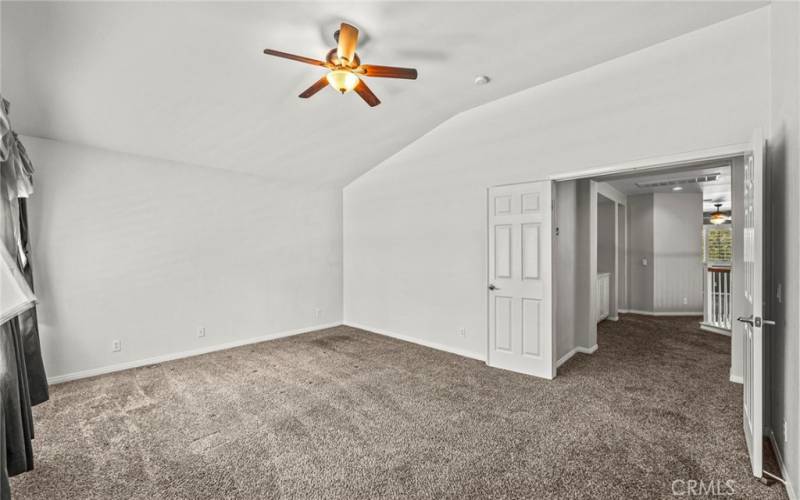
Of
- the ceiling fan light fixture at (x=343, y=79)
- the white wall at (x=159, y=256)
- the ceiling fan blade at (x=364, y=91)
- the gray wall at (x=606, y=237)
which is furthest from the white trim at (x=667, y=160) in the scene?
the white wall at (x=159, y=256)

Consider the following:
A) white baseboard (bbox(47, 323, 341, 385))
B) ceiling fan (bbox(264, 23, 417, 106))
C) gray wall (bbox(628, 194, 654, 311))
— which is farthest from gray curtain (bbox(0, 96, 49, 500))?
gray wall (bbox(628, 194, 654, 311))

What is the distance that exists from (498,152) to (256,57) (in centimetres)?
273

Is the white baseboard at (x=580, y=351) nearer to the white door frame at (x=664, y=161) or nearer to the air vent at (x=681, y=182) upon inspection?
the white door frame at (x=664, y=161)

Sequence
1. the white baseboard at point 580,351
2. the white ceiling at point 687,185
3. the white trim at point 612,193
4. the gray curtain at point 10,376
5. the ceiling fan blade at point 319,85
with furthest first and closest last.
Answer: the white trim at point 612,193 → the white ceiling at point 687,185 → the white baseboard at point 580,351 → the ceiling fan blade at point 319,85 → the gray curtain at point 10,376

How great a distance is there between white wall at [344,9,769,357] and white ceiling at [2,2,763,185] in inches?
9.1

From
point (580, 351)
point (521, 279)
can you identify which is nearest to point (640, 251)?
point (580, 351)

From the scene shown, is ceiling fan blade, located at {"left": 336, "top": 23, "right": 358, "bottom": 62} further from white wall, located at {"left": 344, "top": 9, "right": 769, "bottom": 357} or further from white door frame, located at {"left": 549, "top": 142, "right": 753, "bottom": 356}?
white door frame, located at {"left": 549, "top": 142, "right": 753, "bottom": 356}

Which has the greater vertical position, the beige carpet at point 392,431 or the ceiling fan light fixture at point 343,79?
the ceiling fan light fixture at point 343,79

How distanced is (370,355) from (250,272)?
225 centimetres

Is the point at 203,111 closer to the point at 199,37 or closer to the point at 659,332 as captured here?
the point at 199,37

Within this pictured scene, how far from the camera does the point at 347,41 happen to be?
7.64 ft

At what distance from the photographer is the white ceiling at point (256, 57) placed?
236 cm

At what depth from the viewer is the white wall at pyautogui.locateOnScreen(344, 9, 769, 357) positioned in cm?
270

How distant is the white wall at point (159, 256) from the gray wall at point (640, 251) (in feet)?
21.7
